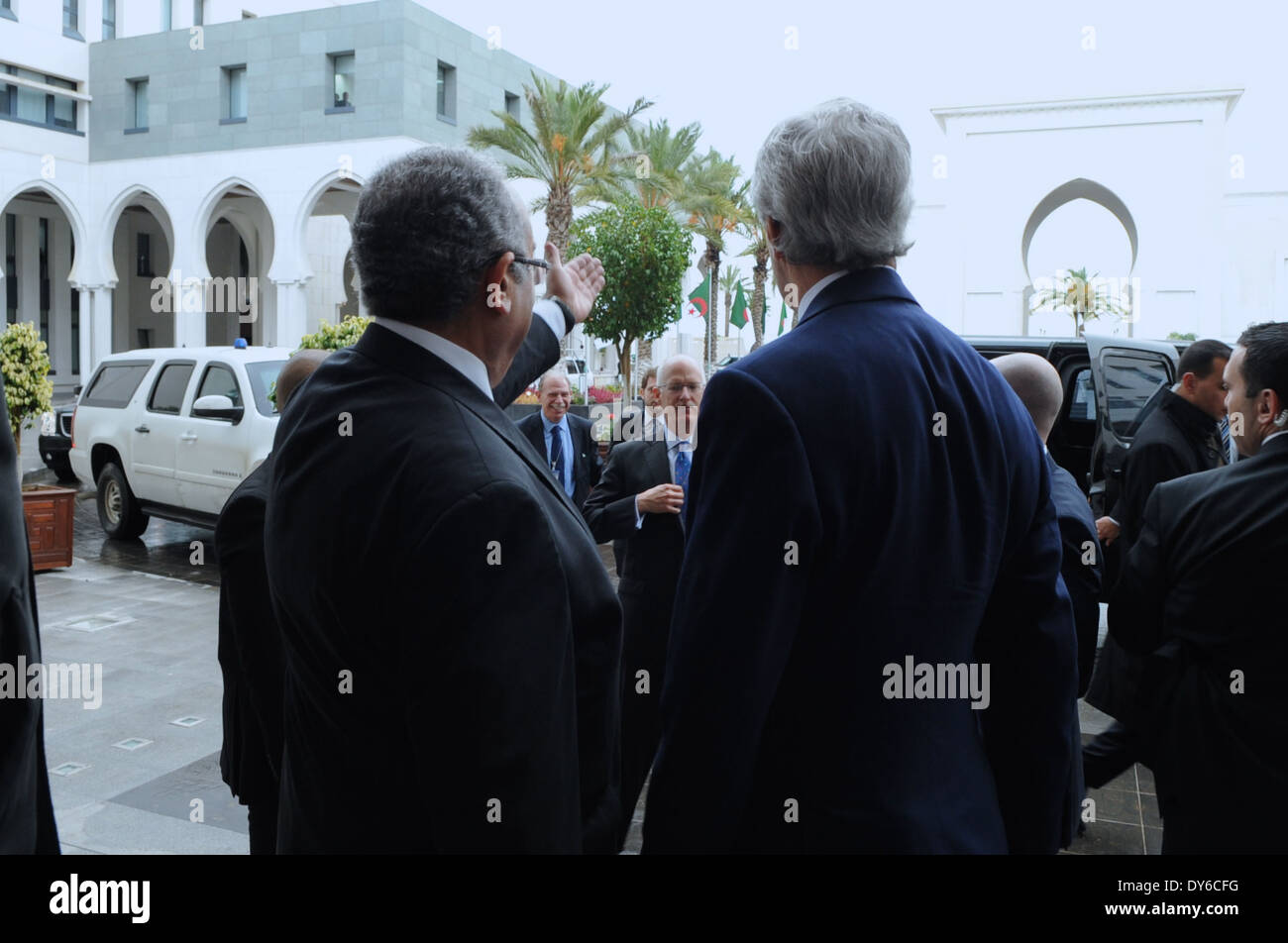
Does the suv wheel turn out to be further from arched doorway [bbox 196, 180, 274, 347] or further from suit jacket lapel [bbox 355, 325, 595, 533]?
arched doorway [bbox 196, 180, 274, 347]

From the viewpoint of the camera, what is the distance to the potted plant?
959cm

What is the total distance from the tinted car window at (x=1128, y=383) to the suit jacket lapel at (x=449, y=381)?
6.88 m

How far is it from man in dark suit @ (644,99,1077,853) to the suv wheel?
36.4 ft

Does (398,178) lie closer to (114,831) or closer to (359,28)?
(114,831)

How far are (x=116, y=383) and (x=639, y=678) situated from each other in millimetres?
9718

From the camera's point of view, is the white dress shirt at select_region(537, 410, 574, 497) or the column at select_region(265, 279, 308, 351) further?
the column at select_region(265, 279, 308, 351)

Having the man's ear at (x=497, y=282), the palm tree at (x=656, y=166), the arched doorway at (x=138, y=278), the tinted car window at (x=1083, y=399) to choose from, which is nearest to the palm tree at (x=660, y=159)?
the palm tree at (x=656, y=166)

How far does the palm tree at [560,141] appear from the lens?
2750 centimetres

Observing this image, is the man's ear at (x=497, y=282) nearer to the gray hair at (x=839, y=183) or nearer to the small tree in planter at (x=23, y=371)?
the gray hair at (x=839, y=183)

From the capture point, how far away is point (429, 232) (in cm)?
174

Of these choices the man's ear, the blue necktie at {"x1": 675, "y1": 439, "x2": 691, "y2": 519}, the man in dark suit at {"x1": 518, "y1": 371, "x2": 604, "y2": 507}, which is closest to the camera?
the man's ear

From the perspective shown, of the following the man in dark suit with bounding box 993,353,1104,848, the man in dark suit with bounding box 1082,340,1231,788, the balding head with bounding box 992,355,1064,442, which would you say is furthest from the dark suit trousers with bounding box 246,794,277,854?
the man in dark suit with bounding box 1082,340,1231,788
